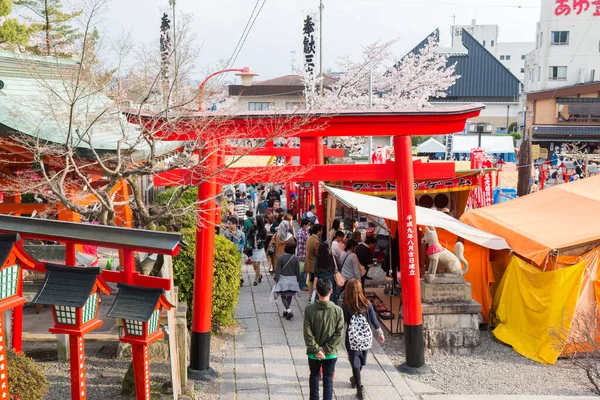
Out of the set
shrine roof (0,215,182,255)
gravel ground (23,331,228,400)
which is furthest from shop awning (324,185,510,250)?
shrine roof (0,215,182,255)

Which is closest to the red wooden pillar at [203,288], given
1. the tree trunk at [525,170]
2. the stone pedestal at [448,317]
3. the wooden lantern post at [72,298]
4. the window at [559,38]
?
the wooden lantern post at [72,298]

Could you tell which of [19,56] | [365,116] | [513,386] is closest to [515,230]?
[513,386]

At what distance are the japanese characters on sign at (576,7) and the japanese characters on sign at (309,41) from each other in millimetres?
34547

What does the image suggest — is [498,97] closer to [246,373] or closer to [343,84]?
[343,84]

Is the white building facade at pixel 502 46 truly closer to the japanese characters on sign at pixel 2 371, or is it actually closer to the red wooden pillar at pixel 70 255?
the red wooden pillar at pixel 70 255

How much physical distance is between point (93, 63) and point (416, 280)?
18.7 ft

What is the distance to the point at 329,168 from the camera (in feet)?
Answer: 29.5

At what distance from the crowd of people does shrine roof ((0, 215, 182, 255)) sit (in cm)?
193

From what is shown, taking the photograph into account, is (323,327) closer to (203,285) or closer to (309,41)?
(203,285)

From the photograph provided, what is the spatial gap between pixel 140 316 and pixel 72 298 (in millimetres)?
622

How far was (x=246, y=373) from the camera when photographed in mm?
8344

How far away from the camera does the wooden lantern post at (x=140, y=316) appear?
17.8 ft

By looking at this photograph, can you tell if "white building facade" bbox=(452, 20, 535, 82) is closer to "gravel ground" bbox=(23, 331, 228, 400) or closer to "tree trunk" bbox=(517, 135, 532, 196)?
"tree trunk" bbox=(517, 135, 532, 196)

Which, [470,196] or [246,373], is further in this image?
[470,196]
